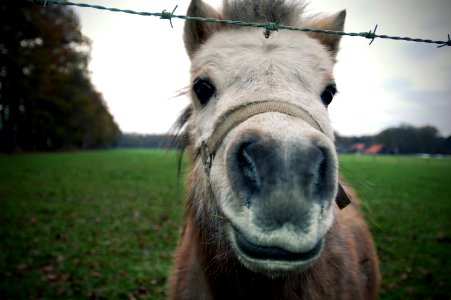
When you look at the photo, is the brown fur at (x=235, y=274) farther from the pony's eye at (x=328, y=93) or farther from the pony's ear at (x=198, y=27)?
the pony's ear at (x=198, y=27)

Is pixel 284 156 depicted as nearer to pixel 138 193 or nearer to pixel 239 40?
pixel 239 40

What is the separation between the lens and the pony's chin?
1444mm

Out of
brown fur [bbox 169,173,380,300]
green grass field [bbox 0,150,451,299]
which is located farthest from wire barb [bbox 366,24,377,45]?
brown fur [bbox 169,173,380,300]

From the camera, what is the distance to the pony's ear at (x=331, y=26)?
294 centimetres

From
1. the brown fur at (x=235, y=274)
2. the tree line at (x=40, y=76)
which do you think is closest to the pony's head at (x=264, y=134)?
the brown fur at (x=235, y=274)

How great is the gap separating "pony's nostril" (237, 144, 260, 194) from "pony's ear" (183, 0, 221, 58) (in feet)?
5.86

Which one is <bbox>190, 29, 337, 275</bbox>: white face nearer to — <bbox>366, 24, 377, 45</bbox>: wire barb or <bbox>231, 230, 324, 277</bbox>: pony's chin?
<bbox>231, 230, 324, 277</bbox>: pony's chin

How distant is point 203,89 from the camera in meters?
2.34

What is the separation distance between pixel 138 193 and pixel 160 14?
12.9 meters

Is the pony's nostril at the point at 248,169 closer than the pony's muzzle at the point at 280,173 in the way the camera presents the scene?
No

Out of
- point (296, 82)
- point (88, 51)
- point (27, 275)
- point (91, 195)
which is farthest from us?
point (88, 51)

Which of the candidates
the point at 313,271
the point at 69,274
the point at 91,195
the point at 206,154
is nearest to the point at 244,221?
the point at 206,154

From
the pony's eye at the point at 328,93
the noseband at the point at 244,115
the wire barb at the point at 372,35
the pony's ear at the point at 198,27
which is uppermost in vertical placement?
the pony's ear at the point at 198,27

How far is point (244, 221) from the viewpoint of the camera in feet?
4.74
